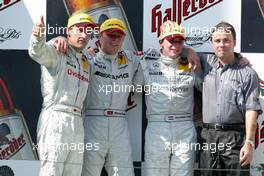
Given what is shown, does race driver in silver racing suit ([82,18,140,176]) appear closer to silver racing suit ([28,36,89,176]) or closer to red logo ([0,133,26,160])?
silver racing suit ([28,36,89,176])

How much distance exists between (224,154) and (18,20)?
1.81 m

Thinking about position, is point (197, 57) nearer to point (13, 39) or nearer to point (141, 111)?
point (141, 111)

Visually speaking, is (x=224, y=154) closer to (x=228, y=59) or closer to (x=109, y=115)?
(x=228, y=59)

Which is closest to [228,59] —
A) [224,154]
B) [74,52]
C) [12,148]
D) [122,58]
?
[224,154]

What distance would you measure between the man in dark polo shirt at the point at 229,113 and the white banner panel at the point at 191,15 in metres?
0.28

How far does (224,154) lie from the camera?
135 inches

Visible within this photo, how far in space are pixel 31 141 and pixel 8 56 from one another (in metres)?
0.67

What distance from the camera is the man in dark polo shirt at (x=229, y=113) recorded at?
3400 mm

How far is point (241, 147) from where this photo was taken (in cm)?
345

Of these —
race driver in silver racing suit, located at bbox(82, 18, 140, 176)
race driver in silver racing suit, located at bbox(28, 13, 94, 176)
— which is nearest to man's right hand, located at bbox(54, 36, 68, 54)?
race driver in silver racing suit, located at bbox(28, 13, 94, 176)

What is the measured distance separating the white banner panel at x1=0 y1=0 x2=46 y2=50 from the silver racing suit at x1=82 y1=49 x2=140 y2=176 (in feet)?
1.82

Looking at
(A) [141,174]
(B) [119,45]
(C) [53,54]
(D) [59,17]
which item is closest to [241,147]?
(A) [141,174]

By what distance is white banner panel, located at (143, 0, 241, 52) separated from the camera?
3.80 meters

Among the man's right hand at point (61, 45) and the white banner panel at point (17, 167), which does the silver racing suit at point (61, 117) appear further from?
the white banner panel at point (17, 167)
